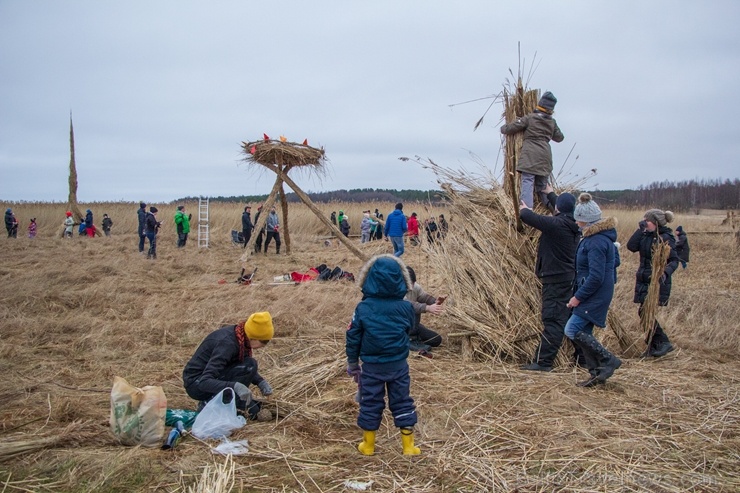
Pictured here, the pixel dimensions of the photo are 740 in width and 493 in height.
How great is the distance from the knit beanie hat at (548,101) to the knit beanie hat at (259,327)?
3.54m

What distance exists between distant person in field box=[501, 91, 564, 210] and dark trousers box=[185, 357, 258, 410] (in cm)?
327

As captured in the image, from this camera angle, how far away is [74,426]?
3.62 m

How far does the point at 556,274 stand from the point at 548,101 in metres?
1.79

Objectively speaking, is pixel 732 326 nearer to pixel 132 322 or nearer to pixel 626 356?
pixel 626 356

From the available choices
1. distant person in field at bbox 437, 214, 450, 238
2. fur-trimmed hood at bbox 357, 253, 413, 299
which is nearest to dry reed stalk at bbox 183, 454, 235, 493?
fur-trimmed hood at bbox 357, 253, 413, 299

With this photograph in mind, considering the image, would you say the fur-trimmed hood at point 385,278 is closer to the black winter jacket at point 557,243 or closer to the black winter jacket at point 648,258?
the black winter jacket at point 557,243

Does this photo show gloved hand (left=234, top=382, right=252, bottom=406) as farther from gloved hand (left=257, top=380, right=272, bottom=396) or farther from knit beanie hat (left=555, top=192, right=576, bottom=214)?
knit beanie hat (left=555, top=192, right=576, bottom=214)

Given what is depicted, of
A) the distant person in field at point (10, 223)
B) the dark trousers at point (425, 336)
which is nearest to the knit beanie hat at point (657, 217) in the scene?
the dark trousers at point (425, 336)

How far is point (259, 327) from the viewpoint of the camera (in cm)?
402

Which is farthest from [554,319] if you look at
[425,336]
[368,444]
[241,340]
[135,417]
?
[135,417]

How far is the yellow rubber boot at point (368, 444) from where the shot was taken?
3434 mm

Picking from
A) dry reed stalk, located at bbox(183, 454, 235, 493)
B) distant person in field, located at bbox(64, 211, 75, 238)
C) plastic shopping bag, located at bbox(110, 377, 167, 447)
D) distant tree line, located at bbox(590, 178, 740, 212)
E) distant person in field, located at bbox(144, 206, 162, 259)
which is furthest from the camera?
distant tree line, located at bbox(590, 178, 740, 212)

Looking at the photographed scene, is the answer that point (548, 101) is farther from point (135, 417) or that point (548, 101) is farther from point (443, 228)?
point (135, 417)

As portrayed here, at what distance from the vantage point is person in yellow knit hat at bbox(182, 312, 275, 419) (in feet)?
13.0
